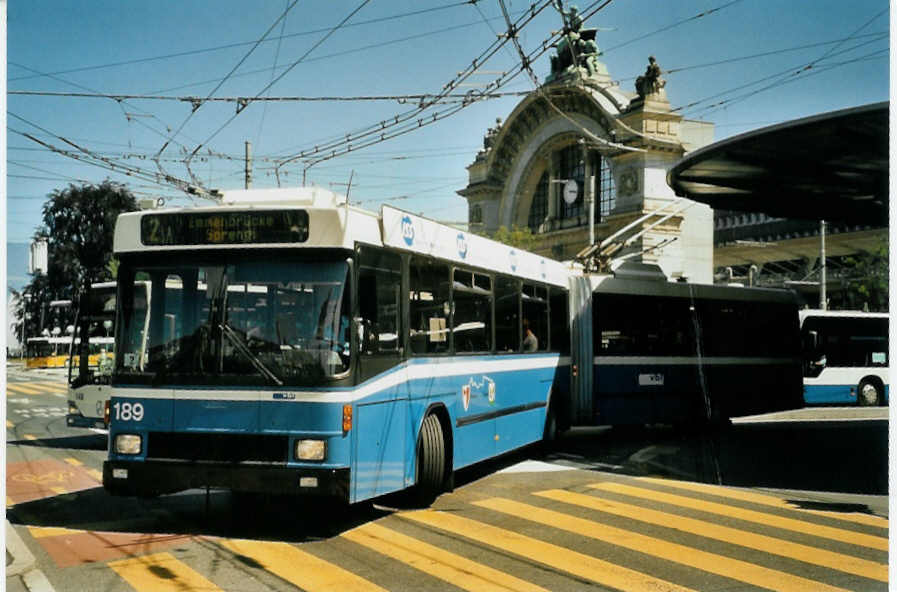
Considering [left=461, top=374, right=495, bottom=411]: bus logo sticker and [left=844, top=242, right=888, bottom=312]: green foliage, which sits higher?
[left=844, top=242, right=888, bottom=312]: green foliage

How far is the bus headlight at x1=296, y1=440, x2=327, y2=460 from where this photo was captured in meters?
7.64

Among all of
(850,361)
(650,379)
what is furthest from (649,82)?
(650,379)

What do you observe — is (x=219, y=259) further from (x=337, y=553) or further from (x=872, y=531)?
(x=872, y=531)

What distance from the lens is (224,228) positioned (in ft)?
26.3

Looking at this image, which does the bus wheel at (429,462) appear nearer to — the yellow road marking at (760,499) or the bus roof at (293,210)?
the bus roof at (293,210)

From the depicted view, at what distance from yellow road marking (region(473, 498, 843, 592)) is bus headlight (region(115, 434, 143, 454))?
3.25 m

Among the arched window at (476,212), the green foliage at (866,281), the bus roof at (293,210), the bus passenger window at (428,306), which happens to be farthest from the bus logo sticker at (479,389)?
the arched window at (476,212)

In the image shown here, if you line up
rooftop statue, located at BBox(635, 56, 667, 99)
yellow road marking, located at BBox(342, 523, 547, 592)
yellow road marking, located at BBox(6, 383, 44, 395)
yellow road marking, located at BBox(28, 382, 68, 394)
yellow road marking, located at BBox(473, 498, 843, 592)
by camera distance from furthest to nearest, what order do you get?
rooftop statue, located at BBox(635, 56, 667, 99), yellow road marking, located at BBox(28, 382, 68, 394), yellow road marking, located at BBox(6, 383, 44, 395), yellow road marking, located at BBox(473, 498, 843, 592), yellow road marking, located at BBox(342, 523, 547, 592)

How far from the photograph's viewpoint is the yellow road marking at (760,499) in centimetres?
886

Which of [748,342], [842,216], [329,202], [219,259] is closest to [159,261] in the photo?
[219,259]

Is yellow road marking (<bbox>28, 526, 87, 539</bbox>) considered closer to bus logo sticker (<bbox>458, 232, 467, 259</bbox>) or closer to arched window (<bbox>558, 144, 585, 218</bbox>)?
bus logo sticker (<bbox>458, 232, 467, 259</bbox>)

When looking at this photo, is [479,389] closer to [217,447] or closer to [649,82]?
[217,447]

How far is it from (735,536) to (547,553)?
171 cm

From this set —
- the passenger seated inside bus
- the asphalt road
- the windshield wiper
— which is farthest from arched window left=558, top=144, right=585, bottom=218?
the windshield wiper
